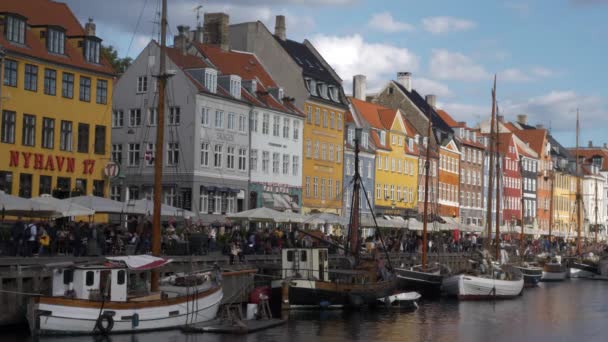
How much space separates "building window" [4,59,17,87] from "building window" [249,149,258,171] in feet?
72.4

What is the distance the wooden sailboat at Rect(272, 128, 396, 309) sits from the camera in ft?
144

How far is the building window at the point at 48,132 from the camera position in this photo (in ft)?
185

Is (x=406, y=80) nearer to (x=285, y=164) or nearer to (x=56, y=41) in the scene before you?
(x=285, y=164)

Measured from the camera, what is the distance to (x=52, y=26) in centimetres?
5641

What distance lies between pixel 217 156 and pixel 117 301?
3605 centimetres

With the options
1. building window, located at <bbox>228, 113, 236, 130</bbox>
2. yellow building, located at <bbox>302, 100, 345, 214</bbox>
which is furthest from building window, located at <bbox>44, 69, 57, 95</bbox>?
yellow building, located at <bbox>302, 100, 345, 214</bbox>

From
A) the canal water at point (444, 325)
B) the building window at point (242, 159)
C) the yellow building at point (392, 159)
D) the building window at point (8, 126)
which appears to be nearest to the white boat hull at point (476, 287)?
the canal water at point (444, 325)

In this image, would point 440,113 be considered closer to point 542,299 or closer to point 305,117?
point 305,117

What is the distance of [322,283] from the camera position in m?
44.6

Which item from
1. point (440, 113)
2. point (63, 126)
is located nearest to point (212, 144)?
point (63, 126)

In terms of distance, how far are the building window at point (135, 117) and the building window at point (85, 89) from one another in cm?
1004

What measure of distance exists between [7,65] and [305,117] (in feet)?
102

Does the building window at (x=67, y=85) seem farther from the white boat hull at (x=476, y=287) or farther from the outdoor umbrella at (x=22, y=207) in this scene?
the white boat hull at (x=476, y=287)

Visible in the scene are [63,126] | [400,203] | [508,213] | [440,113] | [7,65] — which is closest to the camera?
[7,65]
